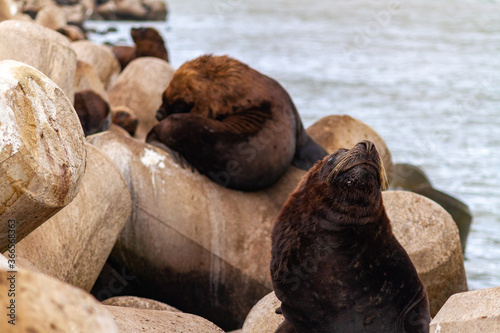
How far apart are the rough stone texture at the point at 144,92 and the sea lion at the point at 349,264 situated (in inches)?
194

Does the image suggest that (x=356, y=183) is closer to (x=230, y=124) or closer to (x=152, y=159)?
(x=230, y=124)

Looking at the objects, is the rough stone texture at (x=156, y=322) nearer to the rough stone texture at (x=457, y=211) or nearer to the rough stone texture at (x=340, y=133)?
the rough stone texture at (x=340, y=133)

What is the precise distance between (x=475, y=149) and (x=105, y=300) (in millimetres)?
8360

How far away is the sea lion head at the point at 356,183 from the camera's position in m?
2.70

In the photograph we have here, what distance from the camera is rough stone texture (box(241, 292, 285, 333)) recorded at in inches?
135

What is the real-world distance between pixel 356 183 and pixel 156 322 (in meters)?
1.16

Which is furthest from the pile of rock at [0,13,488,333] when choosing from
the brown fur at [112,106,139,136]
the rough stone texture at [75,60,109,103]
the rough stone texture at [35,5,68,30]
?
the rough stone texture at [35,5,68,30]

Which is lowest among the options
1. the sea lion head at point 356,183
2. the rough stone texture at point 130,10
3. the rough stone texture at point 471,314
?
the rough stone texture at point 130,10

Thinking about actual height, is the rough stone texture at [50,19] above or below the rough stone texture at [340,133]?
below

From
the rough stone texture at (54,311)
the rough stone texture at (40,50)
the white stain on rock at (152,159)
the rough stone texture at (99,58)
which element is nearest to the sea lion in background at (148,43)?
the rough stone texture at (99,58)

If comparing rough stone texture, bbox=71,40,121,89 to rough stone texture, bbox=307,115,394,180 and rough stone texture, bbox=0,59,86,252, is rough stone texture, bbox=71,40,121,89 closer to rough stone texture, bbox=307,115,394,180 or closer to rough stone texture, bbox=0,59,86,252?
rough stone texture, bbox=307,115,394,180

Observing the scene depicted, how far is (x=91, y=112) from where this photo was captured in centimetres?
586

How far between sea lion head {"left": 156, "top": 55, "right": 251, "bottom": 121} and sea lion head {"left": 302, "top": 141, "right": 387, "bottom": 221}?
6.53ft

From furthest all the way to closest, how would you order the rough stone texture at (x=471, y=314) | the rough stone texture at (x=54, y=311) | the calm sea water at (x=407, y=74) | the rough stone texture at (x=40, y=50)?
the calm sea water at (x=407, y=74) → the rough stone texture at (x=40, y=50) → the rough stone texture at (x=471, y=314) → the rough stone texture at (x=54, y=311)
